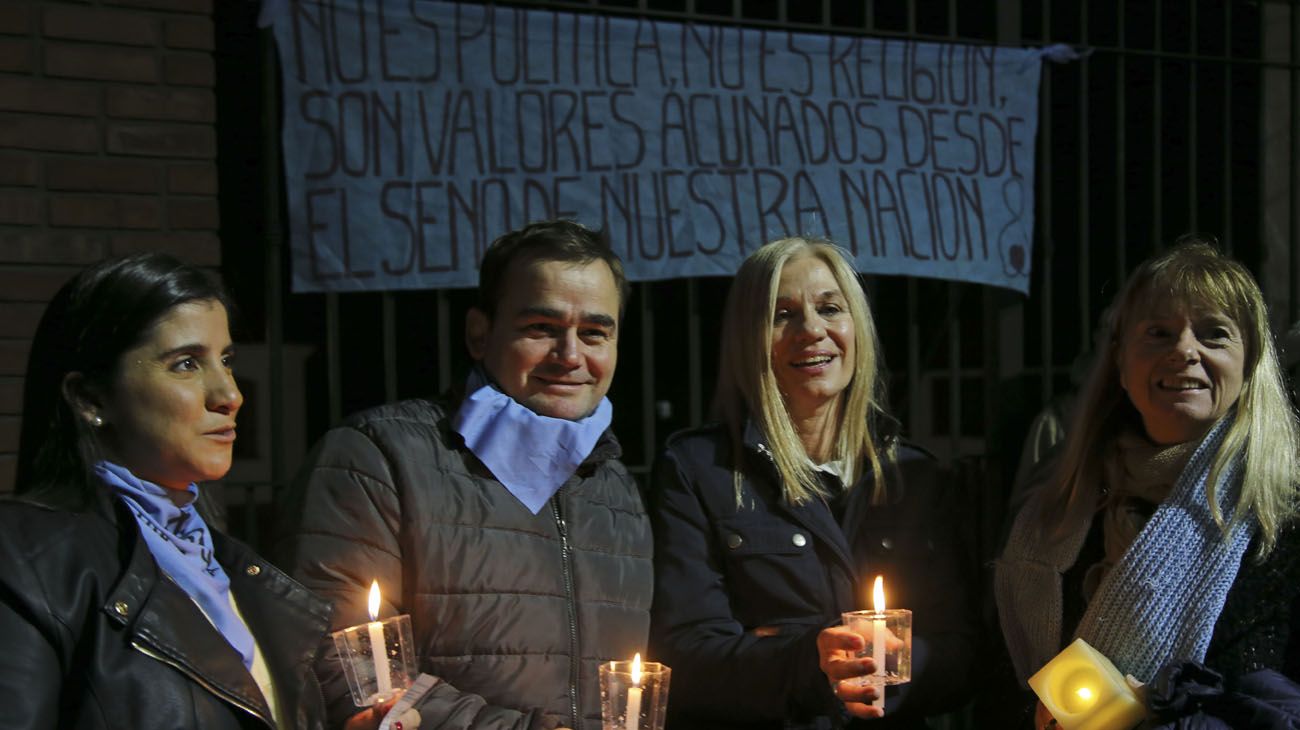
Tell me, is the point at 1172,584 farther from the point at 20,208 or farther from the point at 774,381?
the point at 20,208

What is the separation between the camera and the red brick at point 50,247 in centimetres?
Result: 364

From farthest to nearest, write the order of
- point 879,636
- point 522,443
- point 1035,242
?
point 1035,242 < point 522,443 < point 879,636

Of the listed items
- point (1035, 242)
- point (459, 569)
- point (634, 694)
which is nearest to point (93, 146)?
point (459, 569)

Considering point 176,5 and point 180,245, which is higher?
point 176,5

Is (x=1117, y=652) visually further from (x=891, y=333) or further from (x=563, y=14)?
(x=891, y=333)

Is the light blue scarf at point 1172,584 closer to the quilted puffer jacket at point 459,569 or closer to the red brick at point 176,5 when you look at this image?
the quilted puffer jacket at point 459,569

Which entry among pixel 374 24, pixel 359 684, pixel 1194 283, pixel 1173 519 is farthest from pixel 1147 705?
pixel 374 24

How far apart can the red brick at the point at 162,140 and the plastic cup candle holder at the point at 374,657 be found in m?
2.30

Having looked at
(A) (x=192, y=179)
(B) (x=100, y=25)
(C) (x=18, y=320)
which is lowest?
(C) (x=18, y=320)

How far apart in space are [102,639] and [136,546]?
0.17m

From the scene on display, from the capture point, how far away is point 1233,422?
2.72 meters

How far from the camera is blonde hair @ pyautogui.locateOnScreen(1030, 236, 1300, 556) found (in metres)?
2.63

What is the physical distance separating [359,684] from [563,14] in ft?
8.91

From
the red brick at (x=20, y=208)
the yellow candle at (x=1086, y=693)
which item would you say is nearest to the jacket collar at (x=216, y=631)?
the yellow candle at (x=1086, y=693)
